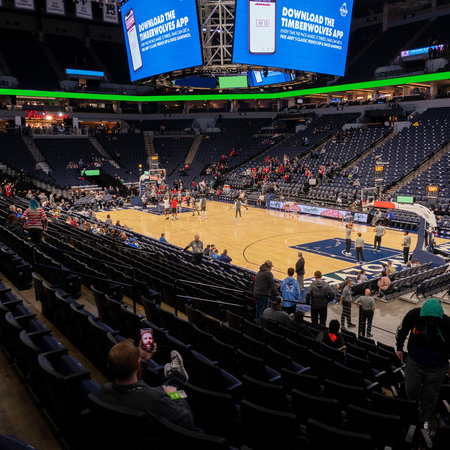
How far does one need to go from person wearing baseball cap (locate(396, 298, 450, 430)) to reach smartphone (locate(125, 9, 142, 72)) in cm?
2291

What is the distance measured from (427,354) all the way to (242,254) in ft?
48.5

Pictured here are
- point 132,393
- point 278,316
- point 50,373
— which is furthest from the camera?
point 278,316

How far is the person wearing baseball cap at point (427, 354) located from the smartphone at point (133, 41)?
22905 millimetres

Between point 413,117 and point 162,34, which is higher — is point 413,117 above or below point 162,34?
below

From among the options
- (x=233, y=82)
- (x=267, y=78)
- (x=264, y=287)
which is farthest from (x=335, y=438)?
(x=233, y=82)

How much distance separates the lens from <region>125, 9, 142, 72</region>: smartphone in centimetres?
2329

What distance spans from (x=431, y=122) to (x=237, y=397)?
121ft

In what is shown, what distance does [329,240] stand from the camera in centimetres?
2206

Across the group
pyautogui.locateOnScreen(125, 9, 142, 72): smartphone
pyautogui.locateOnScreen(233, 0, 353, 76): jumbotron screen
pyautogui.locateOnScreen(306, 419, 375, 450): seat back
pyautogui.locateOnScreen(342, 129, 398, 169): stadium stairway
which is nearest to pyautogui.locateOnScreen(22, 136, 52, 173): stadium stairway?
pyautogui.locateOnScreen(125, 9, 142, 72): smartphone

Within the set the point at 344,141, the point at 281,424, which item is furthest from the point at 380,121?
the point at 281,424

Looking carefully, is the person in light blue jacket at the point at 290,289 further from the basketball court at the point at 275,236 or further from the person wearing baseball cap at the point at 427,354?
the basketball court at the point at 275,236

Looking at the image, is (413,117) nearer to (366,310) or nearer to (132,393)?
(366,310)

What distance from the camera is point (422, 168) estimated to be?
102ft

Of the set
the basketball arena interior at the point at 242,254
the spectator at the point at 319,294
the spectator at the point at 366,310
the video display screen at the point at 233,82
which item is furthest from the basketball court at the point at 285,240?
the video display screen at the point at 233,82
